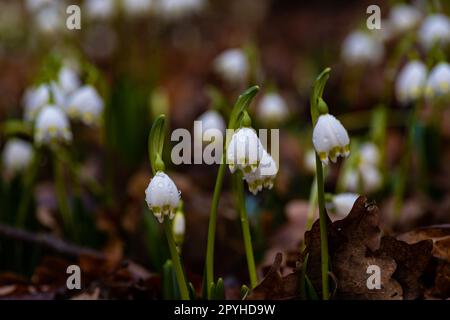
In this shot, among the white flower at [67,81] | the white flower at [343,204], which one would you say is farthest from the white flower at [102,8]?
the white flower at [343,204]

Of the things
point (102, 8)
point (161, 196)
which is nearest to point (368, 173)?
point (161, 196)

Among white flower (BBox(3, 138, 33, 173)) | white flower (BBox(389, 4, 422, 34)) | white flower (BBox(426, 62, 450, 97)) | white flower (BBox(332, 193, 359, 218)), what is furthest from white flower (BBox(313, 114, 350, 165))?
white flower (BBox(389, 4, 422, 34))

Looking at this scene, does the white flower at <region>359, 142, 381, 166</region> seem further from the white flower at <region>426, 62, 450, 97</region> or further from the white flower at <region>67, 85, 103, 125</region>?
the white flower at <region>67, 85, 103, 125</region>

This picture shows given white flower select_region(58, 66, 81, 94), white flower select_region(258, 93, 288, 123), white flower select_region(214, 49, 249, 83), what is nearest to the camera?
white flower select_region(58, 66, 81, 94)

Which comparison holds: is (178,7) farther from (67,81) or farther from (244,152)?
(244,152)

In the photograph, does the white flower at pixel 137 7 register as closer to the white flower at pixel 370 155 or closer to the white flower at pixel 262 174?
the white flower at pixel 370 155
